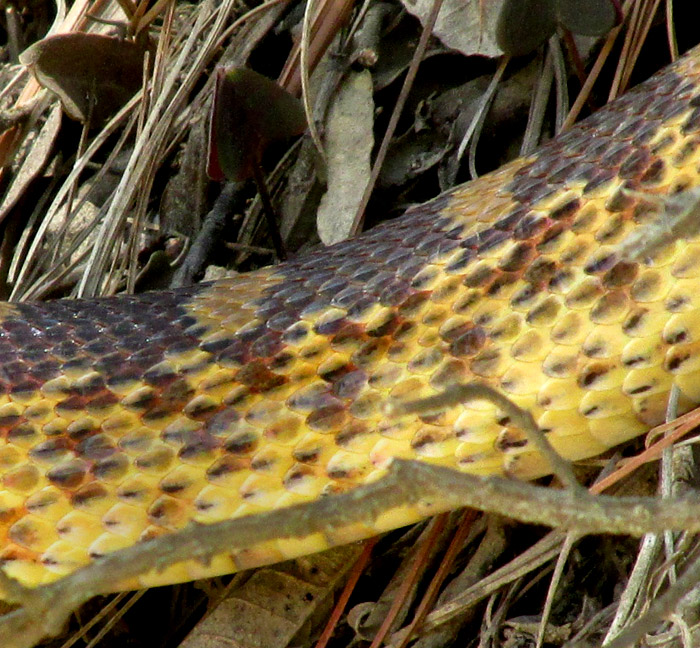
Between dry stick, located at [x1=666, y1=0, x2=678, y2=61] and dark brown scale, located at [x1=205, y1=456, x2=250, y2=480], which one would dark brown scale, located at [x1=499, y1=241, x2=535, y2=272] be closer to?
dark brown scale, located at [x1=205, y1=456, x2=250, y2=480]

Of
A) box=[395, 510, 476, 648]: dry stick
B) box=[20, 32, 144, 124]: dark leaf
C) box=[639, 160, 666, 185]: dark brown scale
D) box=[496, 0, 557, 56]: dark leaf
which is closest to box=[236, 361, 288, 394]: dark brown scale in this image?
box=[395, 510, 476, 648]: dry stick

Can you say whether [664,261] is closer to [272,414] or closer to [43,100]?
[272,414]

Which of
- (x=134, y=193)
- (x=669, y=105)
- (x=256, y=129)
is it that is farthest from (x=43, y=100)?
(x=669, y=105)

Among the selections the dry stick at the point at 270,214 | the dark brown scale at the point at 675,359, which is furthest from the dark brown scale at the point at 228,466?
the dry stick at the point at 270,214

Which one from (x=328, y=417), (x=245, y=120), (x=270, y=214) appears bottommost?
(x=328, y=417)

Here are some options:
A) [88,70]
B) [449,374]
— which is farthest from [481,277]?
[88,70]

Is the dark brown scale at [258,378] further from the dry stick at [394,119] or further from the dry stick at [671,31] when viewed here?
the dry stick at [671,31]

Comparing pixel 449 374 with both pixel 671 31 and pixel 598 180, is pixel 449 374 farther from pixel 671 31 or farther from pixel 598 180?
pixel 671 31
